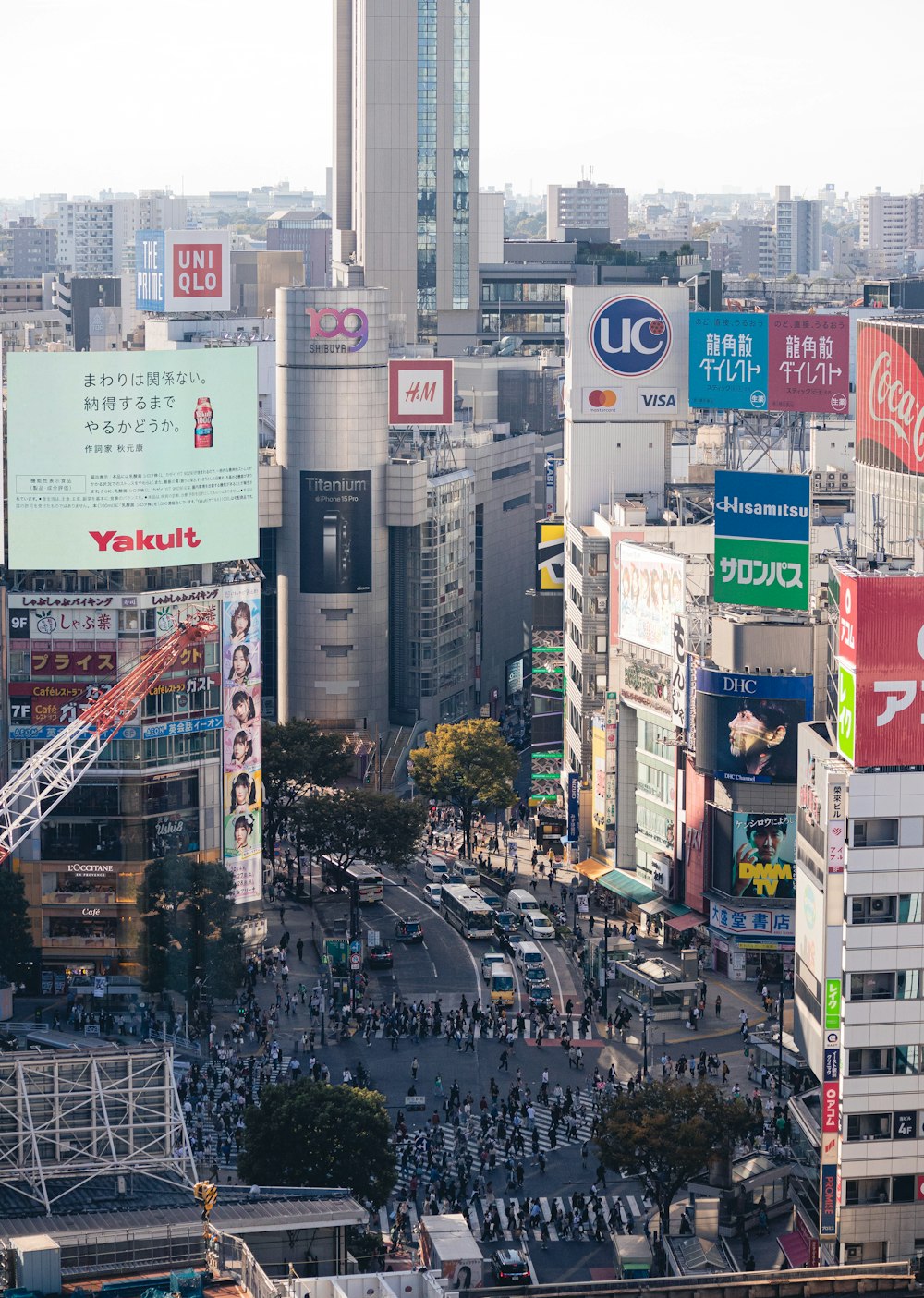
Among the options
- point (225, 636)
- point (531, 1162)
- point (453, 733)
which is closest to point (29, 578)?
point (225, 636)

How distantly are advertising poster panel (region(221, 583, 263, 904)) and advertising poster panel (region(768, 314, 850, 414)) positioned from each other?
31954 mm

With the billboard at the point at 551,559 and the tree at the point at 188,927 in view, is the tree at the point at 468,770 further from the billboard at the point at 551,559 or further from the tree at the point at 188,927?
the tree at the point at 188,927

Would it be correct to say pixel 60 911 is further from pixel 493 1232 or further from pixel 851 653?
pixel 851 653

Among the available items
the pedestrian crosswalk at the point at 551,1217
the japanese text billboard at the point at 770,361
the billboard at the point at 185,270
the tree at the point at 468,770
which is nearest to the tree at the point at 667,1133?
the pedestrian crosswalk at the point at 551,1217

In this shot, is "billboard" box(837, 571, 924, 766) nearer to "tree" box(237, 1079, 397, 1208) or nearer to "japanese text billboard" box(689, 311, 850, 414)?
"tree" box(237, 1079, 397, 1208)

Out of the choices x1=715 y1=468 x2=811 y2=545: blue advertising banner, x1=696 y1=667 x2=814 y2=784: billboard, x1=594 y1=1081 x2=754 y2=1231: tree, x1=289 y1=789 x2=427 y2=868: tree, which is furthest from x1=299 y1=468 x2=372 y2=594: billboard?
x1=594 y1=1081 x2=754 y2=1231: tree

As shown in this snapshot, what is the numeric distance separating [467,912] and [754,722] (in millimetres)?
14420

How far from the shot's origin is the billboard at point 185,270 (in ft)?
570

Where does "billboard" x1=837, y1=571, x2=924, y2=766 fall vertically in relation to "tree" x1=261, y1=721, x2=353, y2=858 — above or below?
above

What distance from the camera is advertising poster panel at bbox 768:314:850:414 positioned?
421ft

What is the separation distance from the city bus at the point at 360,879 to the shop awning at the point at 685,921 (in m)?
13.5

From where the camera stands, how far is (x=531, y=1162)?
8381 centimetres

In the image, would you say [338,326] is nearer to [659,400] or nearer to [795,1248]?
[659,400]

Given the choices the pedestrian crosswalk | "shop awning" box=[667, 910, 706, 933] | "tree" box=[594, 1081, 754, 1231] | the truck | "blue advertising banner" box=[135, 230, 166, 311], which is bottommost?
the pedestrian crosswalk
